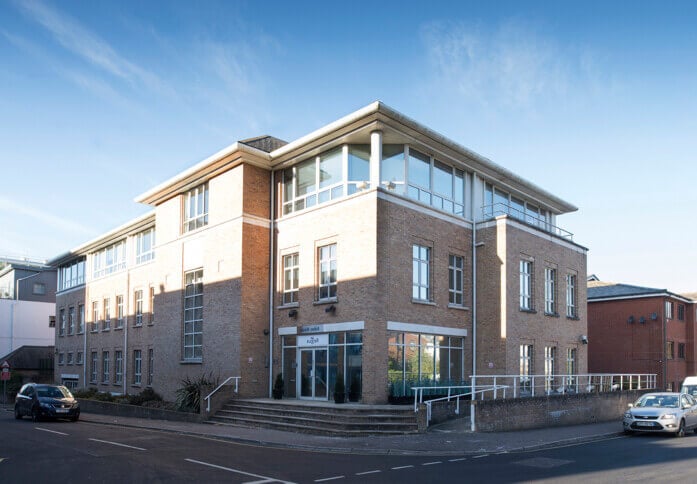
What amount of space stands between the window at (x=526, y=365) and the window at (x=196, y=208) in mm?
13929

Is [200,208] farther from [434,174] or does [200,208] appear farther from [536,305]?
[536,305]

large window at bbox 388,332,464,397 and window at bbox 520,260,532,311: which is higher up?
window at bbox 520,260,532,311

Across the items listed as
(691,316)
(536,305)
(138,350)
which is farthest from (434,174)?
(691,316)

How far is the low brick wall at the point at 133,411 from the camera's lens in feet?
76.4

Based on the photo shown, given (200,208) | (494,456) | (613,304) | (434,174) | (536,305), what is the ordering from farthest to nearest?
(613,304) < (200,208) < (536,305) < (434,174) < (494,456)

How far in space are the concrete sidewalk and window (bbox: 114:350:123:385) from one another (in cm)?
1697

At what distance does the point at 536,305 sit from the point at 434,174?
7036mm

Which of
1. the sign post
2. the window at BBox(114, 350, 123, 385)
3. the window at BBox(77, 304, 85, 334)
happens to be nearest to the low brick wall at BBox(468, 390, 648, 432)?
the window at BBox(114, 350, 123, 385)

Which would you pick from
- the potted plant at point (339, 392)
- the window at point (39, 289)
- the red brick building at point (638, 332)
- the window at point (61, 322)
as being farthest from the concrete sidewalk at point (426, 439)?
the window at point (39, 289)

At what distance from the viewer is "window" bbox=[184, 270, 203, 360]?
2742cm

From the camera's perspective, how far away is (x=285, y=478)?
446 inches

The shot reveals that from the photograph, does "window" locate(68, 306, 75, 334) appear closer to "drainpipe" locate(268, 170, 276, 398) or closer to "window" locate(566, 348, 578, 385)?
"drainpipe" locate(268, 170, 276, 398)

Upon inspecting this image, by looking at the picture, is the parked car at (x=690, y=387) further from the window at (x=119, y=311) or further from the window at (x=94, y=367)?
the window at (x=94, y=367)

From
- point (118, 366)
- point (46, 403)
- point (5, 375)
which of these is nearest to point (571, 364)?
point (46, 403)
